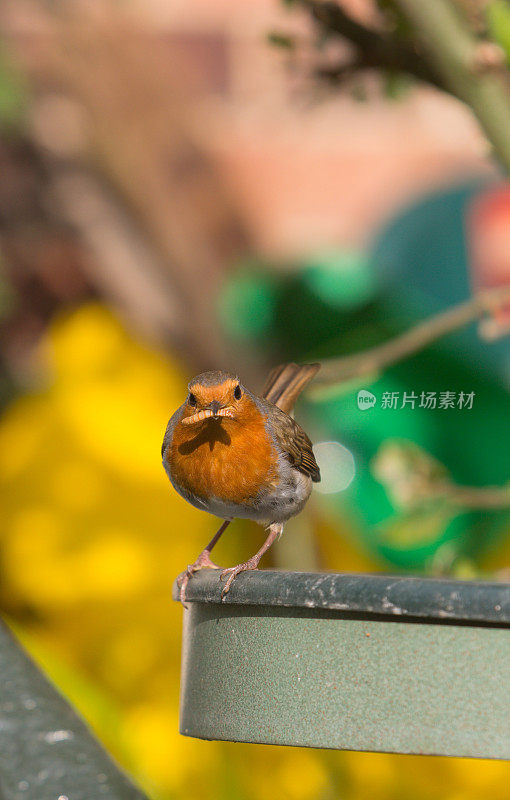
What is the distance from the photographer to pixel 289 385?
0.52 metres

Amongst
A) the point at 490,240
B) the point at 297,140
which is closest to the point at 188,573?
the point at 490,240

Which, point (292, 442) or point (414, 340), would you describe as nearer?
point (292, 442)

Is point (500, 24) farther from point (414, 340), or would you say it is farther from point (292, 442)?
point (292, 442)

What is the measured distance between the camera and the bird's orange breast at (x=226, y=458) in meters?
0.47

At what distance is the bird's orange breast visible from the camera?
47 cm

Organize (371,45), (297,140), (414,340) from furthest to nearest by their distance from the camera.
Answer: (297,140) < (371,45) < (414,340)

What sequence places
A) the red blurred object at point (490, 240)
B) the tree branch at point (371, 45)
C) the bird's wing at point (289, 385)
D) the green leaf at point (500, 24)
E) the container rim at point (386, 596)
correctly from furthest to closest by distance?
the red blurred object at point (490, 240)
the tree branch at point (371, 45)
the green leaf at point (500, 24)
the bird's wing at point (289, 385)
the container rim at point (386, 596)

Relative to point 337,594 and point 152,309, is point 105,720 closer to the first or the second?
point 152,309

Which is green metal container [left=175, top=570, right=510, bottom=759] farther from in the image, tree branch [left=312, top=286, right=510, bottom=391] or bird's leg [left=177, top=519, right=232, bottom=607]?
tree branch [left=312, top=286, right=510, bottom=391]

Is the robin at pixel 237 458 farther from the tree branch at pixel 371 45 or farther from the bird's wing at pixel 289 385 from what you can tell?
the tree branch at pixel 371 45

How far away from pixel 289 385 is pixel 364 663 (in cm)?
14

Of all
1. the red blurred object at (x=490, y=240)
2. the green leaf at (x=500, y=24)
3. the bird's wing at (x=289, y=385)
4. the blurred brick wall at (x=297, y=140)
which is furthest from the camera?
the blurred brick wall at (x=297, y=140)

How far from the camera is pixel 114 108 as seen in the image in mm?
1912

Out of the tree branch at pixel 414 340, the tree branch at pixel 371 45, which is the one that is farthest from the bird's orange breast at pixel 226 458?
the tree branch at pixel 371 45
